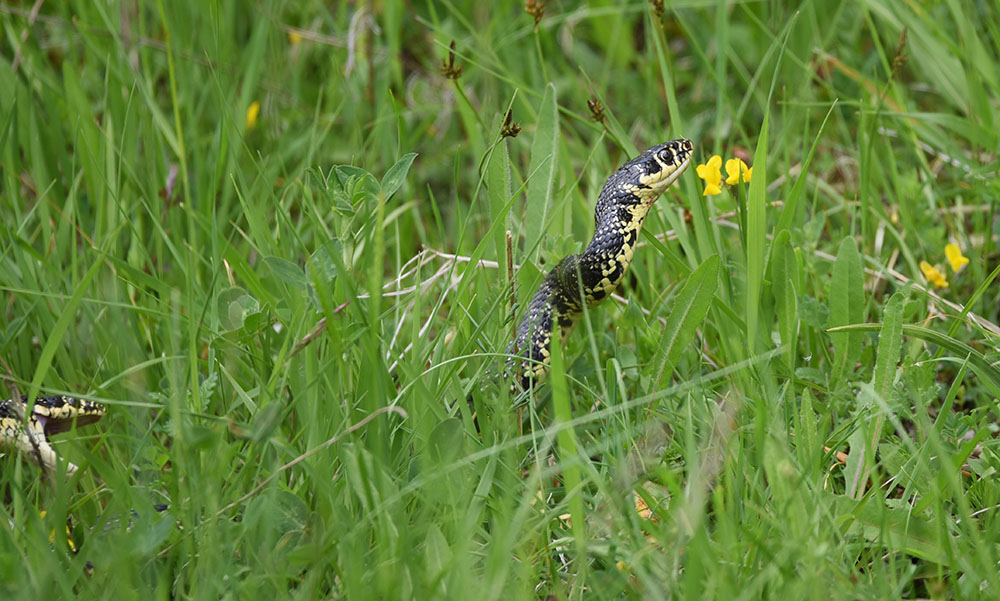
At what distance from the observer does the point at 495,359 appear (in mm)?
2832

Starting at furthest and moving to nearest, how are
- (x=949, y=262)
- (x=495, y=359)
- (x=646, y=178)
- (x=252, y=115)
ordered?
1. (x=252, y=115)
2. (x=949, y=262)
3. (x=646, y=178)
4. (x=495, y=359)

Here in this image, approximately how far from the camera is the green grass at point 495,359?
2115mm

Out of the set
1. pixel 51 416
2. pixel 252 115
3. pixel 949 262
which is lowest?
pixel 51 416

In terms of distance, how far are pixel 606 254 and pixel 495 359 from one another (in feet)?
1.54

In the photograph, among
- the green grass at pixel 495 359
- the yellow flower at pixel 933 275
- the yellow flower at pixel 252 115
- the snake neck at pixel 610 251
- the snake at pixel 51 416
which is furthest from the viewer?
Answer: the yellow flower at pixel 252 115

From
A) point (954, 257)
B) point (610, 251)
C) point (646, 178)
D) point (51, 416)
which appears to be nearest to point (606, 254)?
point (610, 251)

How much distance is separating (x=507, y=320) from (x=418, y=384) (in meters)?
0.53

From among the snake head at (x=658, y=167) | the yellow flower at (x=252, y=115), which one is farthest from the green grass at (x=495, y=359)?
the snake head at (x=658, y=167)

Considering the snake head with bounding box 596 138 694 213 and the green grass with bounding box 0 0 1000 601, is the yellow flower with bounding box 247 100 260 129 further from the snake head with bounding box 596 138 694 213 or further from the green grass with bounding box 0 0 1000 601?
the snake head with bounding box 596 138 694 213

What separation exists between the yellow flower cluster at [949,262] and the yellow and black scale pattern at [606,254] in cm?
103

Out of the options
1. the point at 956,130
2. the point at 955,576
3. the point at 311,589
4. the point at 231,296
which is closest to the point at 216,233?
the point at 231,296

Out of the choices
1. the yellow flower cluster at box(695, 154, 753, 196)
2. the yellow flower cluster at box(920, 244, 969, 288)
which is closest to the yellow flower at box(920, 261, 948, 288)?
the yellow flower cluster at box(920, 244, 969, 288)

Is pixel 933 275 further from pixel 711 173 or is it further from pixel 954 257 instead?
pixel 711 173

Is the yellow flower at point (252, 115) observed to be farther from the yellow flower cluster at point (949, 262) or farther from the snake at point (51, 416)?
the yellow flower cluster at point (949, 262)
